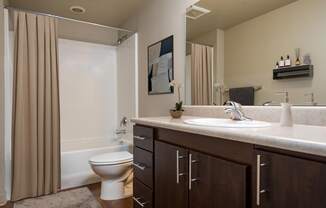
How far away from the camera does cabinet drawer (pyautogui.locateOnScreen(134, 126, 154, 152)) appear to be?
1457mm

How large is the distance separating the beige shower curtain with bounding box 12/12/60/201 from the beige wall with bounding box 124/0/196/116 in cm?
100

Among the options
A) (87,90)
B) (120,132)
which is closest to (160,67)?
(120,132)

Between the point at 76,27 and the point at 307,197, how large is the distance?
3405 millimetres

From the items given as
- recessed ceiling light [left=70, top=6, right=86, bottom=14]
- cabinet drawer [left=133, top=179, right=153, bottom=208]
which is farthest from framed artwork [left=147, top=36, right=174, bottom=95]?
recessed ceiling light [left=70, top=6, right=86, bottom=14]

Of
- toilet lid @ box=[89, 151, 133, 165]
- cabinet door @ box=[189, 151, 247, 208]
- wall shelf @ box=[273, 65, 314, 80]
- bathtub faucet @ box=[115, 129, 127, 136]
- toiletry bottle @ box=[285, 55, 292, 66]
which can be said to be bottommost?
toilet lid @ box=[89, 151, 133, 165]

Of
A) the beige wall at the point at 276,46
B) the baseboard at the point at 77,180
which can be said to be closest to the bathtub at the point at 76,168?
the baseboard at the point at 77,180

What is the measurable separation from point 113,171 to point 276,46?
5.66ft

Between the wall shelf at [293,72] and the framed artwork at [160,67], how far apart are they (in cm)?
106

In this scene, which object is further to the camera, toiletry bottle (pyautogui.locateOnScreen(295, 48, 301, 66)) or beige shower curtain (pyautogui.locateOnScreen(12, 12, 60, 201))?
beige shower curtain (pyautogui.locateOnScreen(12, 12, 60, 201))

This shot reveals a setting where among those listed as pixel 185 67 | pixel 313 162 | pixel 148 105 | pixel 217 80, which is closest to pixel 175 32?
pixel 185 67

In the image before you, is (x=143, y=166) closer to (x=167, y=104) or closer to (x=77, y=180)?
(x=167, y=104)

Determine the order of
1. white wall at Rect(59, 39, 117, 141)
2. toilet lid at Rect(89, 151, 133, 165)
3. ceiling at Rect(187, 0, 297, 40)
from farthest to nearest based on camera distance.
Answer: white wall at Rect(59, 39, 117, 141), toilet lid at Rect(89, 151, 133, 165), ceiling at Rect(187, 0, 297, 40)

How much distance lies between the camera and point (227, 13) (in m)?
1.63

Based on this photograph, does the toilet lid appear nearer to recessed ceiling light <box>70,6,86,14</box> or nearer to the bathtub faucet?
the bathtub faucet
